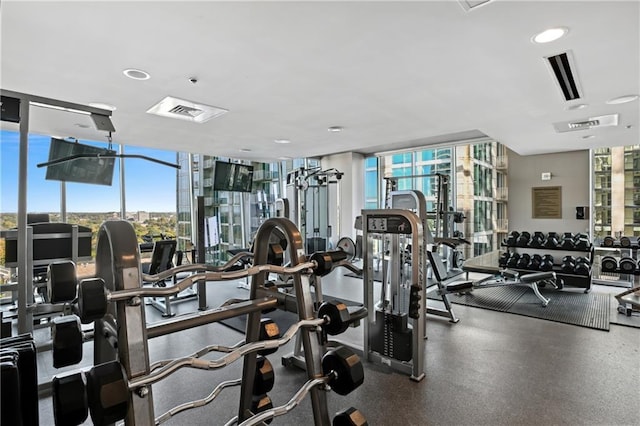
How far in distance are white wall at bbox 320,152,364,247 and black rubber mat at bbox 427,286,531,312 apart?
8.82 ft

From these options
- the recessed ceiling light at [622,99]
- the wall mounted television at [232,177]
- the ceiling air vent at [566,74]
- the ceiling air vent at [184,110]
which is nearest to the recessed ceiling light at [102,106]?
the ceiling air vent at [184,110]

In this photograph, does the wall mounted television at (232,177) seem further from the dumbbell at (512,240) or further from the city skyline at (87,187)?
the dumbbell at (512,240)

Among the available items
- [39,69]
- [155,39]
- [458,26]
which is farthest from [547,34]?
[39,69]

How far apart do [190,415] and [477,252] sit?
22.2 feet

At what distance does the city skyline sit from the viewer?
450 cm

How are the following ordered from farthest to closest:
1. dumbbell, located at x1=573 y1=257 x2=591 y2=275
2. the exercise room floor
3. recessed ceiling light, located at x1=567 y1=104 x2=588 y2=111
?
dumbbell, located at x1=573 y1=257 x2=591 y2=275, recessed ceiling light, located at x1=567 y1=104 x2=588 y2=111, the exercise room floor

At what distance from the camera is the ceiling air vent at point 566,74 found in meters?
2.43

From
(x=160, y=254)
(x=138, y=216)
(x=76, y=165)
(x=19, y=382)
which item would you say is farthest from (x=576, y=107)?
(x=138, y=216)

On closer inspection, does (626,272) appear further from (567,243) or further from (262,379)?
(262,379)

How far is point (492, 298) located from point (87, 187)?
6.40m

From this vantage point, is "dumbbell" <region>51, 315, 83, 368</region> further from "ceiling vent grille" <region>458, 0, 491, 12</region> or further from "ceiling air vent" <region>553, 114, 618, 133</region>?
"ceiling air vent" <region>553, 114, 618, 133</region>

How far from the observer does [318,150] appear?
646 cm

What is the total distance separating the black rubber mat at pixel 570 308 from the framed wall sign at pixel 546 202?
207 centimetres

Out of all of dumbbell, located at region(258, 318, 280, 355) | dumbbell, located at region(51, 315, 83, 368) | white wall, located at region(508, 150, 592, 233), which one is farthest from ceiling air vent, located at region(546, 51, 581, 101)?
white wall, located at region(508, 150, 592, 233)
